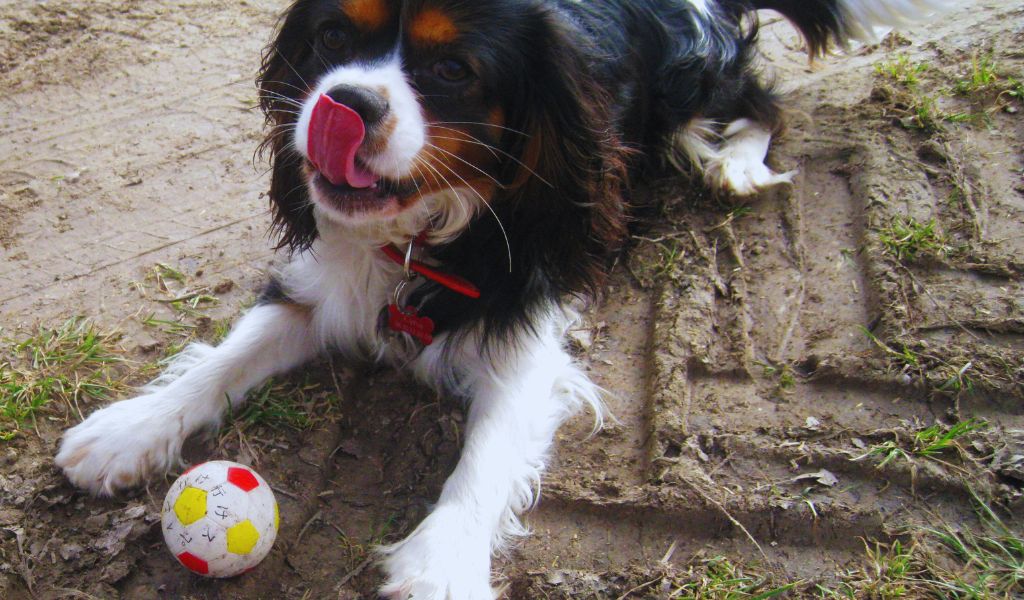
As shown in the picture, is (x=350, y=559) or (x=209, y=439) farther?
(x=209, y=439)

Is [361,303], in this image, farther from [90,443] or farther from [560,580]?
[560,580]

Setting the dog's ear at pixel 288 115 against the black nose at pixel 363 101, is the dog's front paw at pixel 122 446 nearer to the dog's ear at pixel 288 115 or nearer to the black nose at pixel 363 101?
the dog's ear at pixel 288 115

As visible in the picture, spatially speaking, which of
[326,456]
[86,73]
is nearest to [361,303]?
[326,456]

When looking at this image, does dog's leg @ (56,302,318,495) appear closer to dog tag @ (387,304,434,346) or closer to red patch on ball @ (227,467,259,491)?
dog tag @ (387,304,434,346)

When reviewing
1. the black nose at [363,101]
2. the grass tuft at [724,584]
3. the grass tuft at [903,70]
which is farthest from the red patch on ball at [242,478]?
the grass tuft at [903,70]

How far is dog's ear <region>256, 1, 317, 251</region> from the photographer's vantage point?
2.43 m

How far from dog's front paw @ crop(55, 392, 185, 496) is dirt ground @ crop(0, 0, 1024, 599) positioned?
71mm

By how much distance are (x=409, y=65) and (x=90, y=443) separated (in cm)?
144

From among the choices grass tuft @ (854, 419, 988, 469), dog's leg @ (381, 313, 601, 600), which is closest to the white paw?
dog's leg @ (381, 313, 601, 600)

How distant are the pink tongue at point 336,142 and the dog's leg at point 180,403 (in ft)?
2.75

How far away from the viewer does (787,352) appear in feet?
9.51

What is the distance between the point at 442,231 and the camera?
2508 millimetres

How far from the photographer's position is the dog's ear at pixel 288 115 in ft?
7.98

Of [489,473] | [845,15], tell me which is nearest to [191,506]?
[489,473]
